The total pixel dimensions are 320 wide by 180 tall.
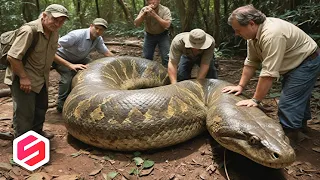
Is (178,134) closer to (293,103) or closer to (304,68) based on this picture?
(293,103)

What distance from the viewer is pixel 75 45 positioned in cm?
648

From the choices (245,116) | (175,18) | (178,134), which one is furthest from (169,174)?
(175,18)

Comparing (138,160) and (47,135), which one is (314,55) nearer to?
(138,160)

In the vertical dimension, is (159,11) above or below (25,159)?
above

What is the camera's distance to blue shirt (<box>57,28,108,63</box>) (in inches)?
251

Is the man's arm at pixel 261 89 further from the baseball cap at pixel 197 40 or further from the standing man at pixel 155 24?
the standing man at pixel 155 24

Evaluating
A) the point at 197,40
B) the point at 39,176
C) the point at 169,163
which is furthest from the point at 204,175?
the point at 197,40

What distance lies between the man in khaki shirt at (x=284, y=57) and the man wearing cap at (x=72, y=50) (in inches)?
127

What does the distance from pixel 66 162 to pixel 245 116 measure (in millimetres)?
2655

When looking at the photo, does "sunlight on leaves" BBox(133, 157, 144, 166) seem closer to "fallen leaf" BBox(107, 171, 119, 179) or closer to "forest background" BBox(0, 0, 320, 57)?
"fallen leaf" BBox(107, 171, 119, 179)

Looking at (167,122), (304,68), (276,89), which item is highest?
(304,68)

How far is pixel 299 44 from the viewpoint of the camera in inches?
170

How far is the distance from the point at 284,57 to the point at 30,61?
3681mm

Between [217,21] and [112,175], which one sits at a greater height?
[217,21]
